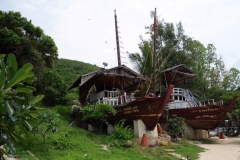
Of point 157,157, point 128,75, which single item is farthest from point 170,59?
point 157,157

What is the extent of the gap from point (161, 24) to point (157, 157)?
64.9 feet

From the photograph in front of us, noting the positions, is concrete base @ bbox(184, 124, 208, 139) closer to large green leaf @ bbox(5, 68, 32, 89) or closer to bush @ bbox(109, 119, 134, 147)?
bush @ bbox(109, 119, 134, 147)

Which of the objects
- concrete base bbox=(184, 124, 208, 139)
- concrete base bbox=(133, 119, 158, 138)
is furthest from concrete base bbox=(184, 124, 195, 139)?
concrete base bbox=(133, 119, 158, 138)

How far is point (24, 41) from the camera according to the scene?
14.4m

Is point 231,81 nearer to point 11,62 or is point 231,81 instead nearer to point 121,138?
point 121,138

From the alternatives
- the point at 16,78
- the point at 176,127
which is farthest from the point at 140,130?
the point at 16,78

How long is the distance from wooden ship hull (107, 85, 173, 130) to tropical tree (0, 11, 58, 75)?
6778 millimetres

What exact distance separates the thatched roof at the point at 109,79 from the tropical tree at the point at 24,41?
2810 mm

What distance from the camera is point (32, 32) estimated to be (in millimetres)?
15461

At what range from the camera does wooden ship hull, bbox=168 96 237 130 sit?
13.7m

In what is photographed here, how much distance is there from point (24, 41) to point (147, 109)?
8562 millimetres

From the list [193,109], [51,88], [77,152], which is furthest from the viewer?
[51,88]

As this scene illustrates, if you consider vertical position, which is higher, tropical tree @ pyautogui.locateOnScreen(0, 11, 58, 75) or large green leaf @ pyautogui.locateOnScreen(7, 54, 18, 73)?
tropical tree @ pyautogui.locateOnScreen(0, 11, 58, 75)

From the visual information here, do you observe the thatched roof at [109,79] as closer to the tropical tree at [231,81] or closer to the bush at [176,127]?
the bush at [176,127]
